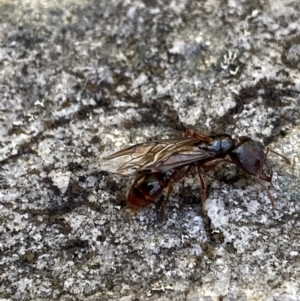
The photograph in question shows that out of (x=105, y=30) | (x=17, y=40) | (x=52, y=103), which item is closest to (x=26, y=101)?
(x=52, y=103)

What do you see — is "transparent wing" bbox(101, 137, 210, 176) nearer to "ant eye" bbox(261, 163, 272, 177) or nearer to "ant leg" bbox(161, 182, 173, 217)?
"ant leg" bbox(161, 182, 173, 217)

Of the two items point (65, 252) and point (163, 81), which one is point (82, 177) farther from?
point (163, 81)

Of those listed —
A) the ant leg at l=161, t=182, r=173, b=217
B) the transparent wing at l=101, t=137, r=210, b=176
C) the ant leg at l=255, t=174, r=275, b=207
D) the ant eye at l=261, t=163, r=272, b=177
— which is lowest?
the ant leg at l=255, t=174, r=275, b=207

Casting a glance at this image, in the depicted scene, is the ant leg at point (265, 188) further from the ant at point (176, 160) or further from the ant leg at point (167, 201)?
the ant leg at point (167, 201)

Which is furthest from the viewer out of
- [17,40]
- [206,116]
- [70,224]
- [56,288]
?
[17,40]

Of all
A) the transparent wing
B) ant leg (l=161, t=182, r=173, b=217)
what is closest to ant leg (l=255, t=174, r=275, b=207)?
the transparent wing

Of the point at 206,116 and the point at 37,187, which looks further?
the point at 206,116

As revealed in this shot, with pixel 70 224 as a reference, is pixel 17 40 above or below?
above

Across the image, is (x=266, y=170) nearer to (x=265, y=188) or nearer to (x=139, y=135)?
(x=265, y=188)
